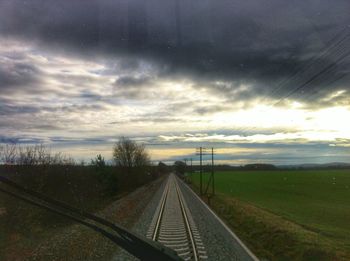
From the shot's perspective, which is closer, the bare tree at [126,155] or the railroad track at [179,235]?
the railroad track at [179,235]

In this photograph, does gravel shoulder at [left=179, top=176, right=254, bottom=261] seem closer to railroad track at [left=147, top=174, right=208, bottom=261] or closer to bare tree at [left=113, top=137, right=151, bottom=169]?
railroad track at [left=147, top=174, right=208, bottom=261]

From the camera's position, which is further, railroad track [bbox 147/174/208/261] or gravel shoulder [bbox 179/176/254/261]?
railroad track [bbox 147/174/208/261]

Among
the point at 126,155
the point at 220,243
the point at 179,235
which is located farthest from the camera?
the point at 126,155

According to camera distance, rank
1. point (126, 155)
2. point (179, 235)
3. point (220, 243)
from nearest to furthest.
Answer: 1. point (220, 243)
2. point (179, 235)
3. point (126, 155)

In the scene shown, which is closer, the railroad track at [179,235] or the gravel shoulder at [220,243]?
the gravel shoulder at [220,243]

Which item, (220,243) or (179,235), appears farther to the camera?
(179,235)

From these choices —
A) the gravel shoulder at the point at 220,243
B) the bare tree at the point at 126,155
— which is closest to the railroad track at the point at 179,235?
the gravel shoulder at the point at 220,243

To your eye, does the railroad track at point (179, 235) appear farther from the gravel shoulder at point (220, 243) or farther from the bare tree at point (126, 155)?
the bare tree at point (126, 155)

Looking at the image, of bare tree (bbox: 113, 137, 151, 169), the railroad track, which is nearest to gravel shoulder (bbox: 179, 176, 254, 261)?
the railroad track

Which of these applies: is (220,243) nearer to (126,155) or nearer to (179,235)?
(179,235)

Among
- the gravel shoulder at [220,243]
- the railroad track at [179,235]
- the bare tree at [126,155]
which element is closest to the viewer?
the gravel shoulder at [220,243]

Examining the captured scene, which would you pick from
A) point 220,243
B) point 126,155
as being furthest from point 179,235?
point 126,155

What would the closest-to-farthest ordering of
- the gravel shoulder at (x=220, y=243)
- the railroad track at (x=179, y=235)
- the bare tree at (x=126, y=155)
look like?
the gravel shoulder at (x=220, y=243), the railroad track at (x=179, y=235), the bare tree at (x=126, y=155)

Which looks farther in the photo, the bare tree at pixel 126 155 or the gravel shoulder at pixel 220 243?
the bare tree at pixel 126 155
